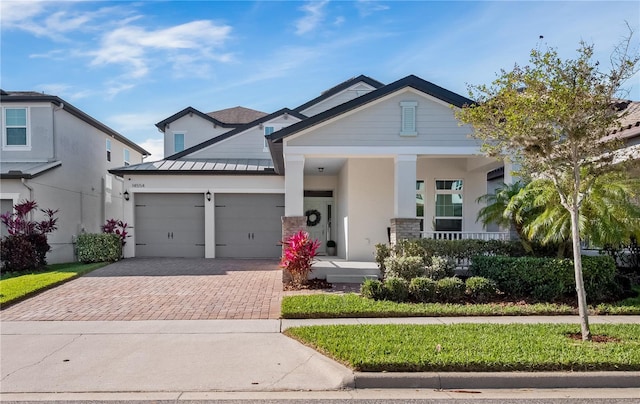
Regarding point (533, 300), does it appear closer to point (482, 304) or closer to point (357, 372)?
point (482, 304)

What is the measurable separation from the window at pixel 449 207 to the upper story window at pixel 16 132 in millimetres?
15789

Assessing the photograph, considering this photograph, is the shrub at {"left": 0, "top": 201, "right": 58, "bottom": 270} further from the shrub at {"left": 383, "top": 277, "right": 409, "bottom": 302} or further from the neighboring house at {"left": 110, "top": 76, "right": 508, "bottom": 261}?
the shrub at {"left": 383, "top": 277, "right": 409, "bottom": 302}

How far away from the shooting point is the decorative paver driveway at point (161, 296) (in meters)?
8.34

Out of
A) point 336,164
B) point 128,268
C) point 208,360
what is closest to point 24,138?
point 128,268

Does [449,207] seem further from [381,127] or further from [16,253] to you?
[16,253]

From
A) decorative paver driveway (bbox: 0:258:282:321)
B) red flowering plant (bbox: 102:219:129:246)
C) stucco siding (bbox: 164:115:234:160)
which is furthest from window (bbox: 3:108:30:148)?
stucco siding (bbox: 164:115:234:160)

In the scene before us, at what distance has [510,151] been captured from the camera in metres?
7.51

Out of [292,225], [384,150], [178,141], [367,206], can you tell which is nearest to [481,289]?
[384,150]

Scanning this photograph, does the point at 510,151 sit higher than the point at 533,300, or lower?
higher

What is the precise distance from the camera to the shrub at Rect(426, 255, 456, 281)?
10.2 m

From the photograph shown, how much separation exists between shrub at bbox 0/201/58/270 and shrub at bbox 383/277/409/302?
11.3 metres

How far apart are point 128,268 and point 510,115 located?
40.4 ft

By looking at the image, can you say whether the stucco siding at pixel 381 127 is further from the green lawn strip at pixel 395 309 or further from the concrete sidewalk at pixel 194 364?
the concrete sidewalk at pixel 194 364

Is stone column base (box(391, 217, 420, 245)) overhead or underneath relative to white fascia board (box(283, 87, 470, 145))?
underneath
